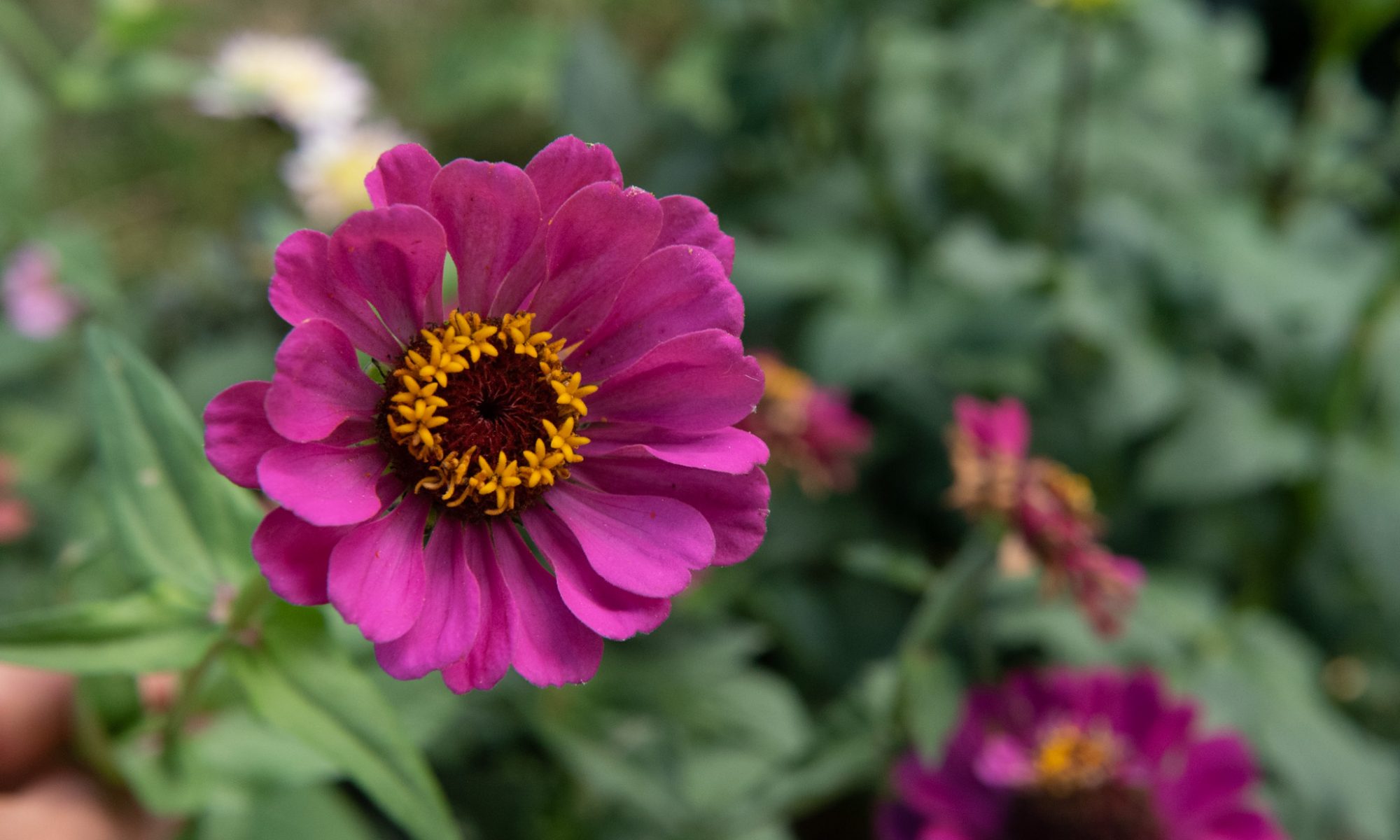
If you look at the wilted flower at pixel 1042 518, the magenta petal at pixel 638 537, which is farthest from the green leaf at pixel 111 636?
the wilted flower at pixel 1042 518

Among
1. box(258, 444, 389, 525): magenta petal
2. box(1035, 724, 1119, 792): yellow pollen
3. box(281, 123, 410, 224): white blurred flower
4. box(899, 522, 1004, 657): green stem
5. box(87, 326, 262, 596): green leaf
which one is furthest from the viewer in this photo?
box(281, 123, 410, 224): white blurred flower

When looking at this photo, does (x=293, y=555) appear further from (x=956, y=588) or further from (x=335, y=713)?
(x=956, y=588)

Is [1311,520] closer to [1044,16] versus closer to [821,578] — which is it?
[821,578]

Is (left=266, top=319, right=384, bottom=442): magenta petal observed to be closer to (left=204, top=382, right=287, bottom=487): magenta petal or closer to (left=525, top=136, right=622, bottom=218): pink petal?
(left=204, top=382, right=287, bottom=487): magenta petal

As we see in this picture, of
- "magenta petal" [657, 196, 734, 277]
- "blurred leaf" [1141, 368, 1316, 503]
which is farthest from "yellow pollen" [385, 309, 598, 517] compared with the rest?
"blurred leaf" [1141, 368, 1316, 503]

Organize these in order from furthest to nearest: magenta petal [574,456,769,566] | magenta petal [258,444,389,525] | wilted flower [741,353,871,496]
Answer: wilted flower [741,353,871,496]
magenta petal [574,456,769,566]
magenta petal [258,444,389,525]

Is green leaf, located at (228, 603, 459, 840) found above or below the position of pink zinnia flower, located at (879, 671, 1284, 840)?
above

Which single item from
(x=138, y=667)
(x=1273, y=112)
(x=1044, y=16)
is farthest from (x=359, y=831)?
(x=1273, y=112)
